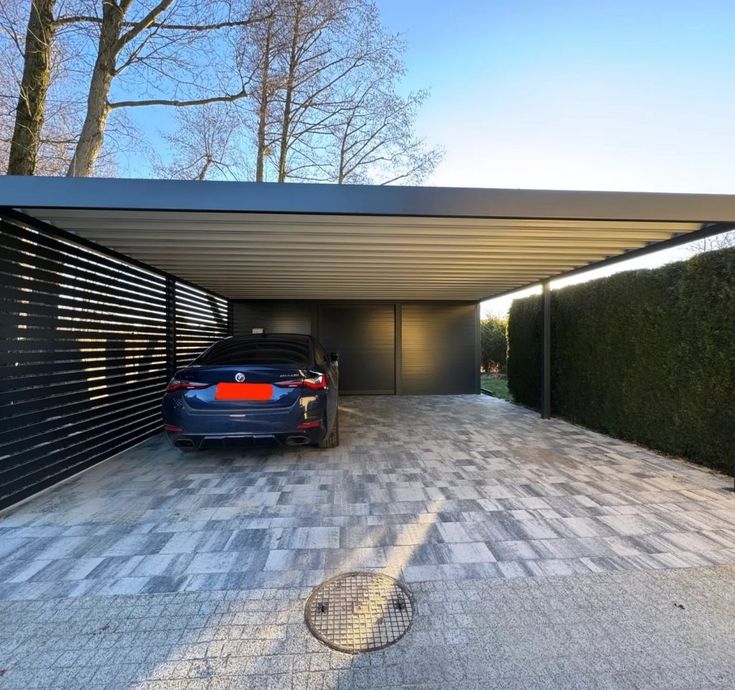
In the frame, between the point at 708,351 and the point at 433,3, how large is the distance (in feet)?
23.7

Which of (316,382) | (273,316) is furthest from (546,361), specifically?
(273,316)

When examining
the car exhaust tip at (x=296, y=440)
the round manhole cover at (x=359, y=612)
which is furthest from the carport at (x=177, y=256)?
the round manhole cover at (x=359, y=612)

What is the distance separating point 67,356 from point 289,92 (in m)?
7.90

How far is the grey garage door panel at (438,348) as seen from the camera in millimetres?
9625

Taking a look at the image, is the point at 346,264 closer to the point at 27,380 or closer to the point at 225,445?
the point at 225,445

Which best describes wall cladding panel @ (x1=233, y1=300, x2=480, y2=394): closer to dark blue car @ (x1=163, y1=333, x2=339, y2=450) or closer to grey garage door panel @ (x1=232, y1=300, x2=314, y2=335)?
grey garage door panel @ (x1=232, y1=300, x2=314, y2=335)

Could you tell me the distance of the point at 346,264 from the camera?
17.4 ft

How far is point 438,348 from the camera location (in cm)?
969

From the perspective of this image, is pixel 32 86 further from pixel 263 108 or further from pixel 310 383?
pixel 310 383

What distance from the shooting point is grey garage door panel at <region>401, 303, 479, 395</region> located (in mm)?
9625

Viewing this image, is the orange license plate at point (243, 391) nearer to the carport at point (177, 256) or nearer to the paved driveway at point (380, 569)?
the paved driveway at point (380, 569)

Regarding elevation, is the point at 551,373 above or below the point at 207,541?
above

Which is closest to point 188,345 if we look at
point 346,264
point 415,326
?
point 346,264

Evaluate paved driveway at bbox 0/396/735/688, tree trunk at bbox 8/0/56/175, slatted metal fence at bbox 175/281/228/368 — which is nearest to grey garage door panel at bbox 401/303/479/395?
slatted metal fence at bbox 175/281/228/368
